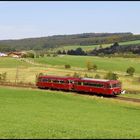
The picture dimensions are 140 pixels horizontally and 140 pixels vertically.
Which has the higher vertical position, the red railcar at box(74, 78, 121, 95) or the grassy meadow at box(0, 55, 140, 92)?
the grassy meadow at box(0, 55, 140, 92)

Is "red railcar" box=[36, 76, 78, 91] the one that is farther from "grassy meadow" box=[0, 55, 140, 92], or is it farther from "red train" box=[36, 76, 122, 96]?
"grassy meadow" box=[0, 55, 140, 92]

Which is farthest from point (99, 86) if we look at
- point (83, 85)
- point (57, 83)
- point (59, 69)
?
point (59, 69)

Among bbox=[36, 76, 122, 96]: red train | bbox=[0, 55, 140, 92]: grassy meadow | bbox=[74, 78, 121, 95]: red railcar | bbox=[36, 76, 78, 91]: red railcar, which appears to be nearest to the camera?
bbox=[74, 78, 121, 95]: red railcar

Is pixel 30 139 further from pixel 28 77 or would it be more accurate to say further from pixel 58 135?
pixel 28 77

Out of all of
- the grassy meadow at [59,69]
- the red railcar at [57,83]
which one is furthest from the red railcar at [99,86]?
the grassy meadow at [59,69]

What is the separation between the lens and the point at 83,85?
184 feet

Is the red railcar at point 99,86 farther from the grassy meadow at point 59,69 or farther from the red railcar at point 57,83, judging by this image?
the grassy meadow at point 59,69

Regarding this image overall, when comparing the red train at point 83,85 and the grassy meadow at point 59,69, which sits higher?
the grassy meadow at point 59,69

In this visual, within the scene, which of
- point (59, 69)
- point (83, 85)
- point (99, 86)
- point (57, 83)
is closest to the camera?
point (99, 86)

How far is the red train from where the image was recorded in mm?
53375

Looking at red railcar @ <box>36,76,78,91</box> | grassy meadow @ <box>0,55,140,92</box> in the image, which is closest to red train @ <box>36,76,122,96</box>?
red railcar @ <box>36,76,78,91</box>

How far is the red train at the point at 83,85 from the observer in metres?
53.4

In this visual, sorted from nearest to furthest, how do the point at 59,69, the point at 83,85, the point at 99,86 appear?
the point at 99,86 < the point at 83,85 < the point at 59,69

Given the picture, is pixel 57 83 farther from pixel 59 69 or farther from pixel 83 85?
pixel 59 69
